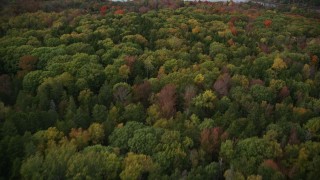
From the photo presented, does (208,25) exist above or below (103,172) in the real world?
above

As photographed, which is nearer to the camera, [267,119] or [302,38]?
[267,119]

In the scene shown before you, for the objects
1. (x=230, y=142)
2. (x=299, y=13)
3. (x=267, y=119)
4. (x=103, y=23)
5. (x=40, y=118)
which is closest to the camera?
(x=230, y=142)

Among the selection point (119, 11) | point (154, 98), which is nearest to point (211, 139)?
point (154, 98)

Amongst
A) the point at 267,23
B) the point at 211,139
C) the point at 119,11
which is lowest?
the point at 211,139

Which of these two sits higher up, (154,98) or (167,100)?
(167,100)

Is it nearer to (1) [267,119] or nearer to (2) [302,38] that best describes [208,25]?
(2) [302,38]

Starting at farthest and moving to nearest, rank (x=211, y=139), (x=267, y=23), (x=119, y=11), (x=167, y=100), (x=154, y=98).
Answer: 1. (x=119, y=11)
2. (x=267, y=23)
3. (x=154, y=98)
4. (x=167, y=100)
5. (x=211, y=139)

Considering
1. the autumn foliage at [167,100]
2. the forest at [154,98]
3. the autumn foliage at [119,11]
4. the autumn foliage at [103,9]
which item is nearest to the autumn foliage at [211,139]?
the forest at [154,98]

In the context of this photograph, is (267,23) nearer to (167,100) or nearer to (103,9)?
(103,9)

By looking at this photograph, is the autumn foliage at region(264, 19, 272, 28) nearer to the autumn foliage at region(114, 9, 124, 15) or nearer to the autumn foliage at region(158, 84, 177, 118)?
the autumn foliage at region(114, 9, 124, 15)

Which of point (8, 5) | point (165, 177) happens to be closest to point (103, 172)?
point (165, 177)
